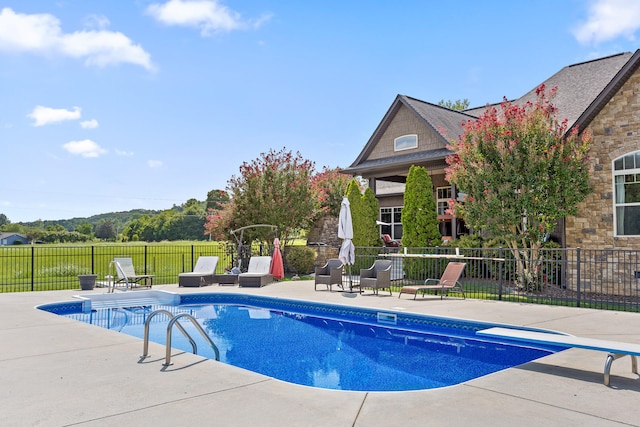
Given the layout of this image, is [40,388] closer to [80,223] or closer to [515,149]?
[515,149]

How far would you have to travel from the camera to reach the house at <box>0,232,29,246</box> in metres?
56.9

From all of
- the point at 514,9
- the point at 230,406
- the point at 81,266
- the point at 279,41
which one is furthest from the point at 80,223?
the point at 230,406

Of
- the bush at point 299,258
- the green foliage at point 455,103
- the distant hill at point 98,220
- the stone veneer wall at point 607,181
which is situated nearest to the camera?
the stone veneer wall at point 607,181

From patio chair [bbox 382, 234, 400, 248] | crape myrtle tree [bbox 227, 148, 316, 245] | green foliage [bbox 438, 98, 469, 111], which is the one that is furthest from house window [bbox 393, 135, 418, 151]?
green foliage [bbox 438, 98, 469, 111]

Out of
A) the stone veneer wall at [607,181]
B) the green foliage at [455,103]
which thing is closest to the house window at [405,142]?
the stone veneer wall at [607,181]

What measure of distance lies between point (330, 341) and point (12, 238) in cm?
6143

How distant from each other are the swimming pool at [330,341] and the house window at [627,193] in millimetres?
7005

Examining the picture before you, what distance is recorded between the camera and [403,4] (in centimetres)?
1428

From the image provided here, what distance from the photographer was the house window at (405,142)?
66.4 ft

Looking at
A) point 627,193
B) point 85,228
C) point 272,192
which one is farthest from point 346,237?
point 85,228

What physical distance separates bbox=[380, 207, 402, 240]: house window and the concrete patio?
1688cm

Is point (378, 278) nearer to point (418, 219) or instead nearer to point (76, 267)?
point (418, 219)

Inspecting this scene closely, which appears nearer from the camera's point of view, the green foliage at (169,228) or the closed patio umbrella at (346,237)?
the closed patio umbrella at (346,237)

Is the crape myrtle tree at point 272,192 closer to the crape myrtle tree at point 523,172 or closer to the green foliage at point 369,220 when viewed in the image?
the green foliage at point 369,220
